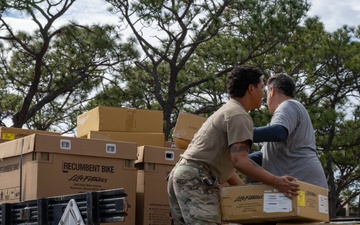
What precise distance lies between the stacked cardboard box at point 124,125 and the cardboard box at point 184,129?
297 millimetres

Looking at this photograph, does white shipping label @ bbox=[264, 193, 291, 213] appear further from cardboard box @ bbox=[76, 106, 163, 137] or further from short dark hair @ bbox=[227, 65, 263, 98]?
cardboard box @ bbox=[76, 106, 163, 137]

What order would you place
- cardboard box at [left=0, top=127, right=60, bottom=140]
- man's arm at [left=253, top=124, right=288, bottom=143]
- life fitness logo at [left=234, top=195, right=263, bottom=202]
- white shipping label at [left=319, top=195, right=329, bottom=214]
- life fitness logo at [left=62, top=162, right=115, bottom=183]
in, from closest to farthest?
life fitness logo at [left=234, top=195, right=263, bottom=202] → white shipping label at [left=319, top=195, right=329, bottom=214] → man's arm at [left=253, top=124, right=288, bottom=143] → life fitness logo at [left=62, top=162, right=115, bottom=183] → cardboard box at [left=0, top=127, right=60, bottom=140]

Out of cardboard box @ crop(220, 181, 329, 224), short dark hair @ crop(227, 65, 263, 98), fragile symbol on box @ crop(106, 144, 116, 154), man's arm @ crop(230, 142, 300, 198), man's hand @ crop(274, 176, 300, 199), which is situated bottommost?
cardboard box @ crop(220, 181, 329, 224)

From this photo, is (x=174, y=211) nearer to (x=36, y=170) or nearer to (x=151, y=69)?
(x=36, y=170)

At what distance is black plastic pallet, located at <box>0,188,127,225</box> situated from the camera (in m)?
3.81

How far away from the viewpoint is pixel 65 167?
15.5 ft

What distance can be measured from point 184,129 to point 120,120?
55 cm

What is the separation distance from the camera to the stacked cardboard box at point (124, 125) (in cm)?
566

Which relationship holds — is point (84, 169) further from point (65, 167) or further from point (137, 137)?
point (137, 137)

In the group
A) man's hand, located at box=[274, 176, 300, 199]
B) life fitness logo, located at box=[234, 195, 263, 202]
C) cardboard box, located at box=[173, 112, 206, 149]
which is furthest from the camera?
cardboard box, located at box=[173, 112, 206, 149]

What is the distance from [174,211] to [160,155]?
989 mm

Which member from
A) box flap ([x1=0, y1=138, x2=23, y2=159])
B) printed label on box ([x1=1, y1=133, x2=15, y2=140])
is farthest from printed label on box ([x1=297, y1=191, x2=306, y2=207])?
printed label on box ([x1=1, y1=133, x2=15, y2=140])

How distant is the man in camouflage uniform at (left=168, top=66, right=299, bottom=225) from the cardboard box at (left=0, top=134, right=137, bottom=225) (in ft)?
2.69

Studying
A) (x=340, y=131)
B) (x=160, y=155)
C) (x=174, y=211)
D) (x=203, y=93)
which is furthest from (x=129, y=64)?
(x=174, y=211)
